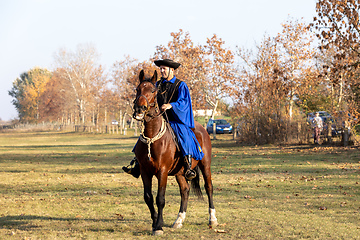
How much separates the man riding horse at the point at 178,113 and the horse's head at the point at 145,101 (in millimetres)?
421

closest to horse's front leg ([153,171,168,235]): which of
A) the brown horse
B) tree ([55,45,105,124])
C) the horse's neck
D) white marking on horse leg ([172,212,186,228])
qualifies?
the brown horse

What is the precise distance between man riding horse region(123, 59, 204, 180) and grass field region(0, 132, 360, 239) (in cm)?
114

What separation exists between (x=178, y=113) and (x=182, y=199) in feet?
5.08

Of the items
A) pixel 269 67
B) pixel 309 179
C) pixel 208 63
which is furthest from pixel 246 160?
pixel 208 63

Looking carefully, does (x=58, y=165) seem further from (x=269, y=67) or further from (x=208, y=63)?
(x=208, y=63)

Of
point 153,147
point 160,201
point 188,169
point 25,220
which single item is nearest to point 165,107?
point 153,147

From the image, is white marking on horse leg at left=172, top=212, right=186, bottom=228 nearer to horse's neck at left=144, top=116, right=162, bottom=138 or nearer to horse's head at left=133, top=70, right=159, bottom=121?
horse's neck at left=144, top=116, right=162, bottom=138

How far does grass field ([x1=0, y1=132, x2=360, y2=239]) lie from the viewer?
23.1ft

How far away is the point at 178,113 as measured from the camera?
7.30 m

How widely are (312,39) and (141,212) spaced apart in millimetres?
32527

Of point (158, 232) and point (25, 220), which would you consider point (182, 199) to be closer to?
point (158, 232)

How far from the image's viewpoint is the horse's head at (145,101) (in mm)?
6426

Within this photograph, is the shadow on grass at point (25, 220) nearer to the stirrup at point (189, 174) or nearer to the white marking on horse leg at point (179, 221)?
the white marking on horse leg at point (179, 221)

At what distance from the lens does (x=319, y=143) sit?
26.0 m
